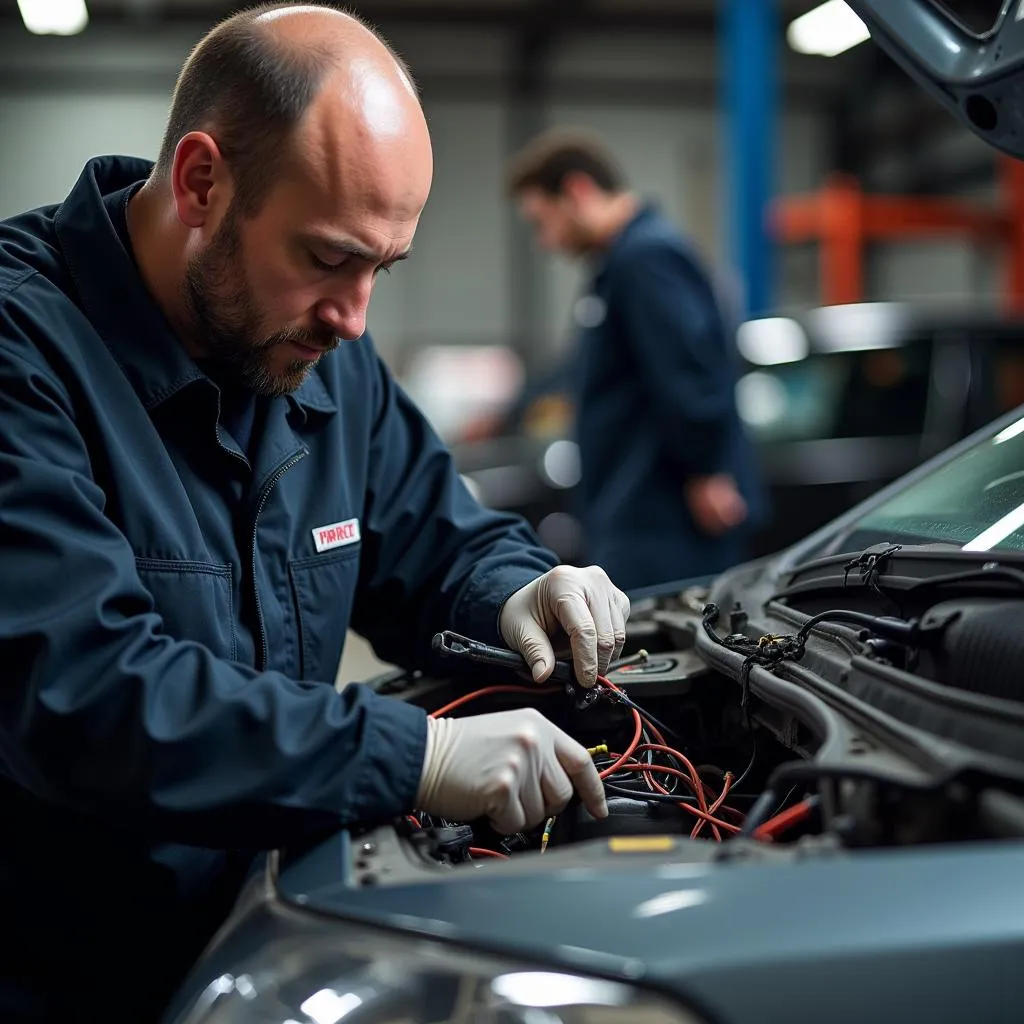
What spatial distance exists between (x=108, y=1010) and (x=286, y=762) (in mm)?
445

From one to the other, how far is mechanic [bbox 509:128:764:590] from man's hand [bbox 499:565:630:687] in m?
1.77

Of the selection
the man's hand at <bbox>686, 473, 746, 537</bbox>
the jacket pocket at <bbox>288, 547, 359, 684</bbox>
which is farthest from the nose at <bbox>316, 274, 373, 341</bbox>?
the man's hand at <bbox>686, 473, 746, 537</bbox>

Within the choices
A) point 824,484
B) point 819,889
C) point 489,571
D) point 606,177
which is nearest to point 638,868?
point 819,889

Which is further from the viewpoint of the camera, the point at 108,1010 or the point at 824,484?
the point at 824,484

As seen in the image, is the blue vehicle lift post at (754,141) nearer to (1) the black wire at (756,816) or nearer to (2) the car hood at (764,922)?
(1) the black wire at (756,816)

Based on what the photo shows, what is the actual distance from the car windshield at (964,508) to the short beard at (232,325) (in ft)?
2.61

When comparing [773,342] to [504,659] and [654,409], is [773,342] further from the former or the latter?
[504,659]

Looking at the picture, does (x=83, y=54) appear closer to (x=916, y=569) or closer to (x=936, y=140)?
(x=936, y=140)

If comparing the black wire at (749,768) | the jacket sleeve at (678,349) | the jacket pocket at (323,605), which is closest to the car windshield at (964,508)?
the black wire at (749,768)

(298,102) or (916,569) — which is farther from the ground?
(298,102)

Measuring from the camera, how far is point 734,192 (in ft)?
24.7

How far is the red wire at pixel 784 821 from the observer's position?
1.03 m

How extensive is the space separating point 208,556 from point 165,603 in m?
0.07

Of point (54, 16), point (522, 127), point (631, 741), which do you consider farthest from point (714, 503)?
point (522, 127)
